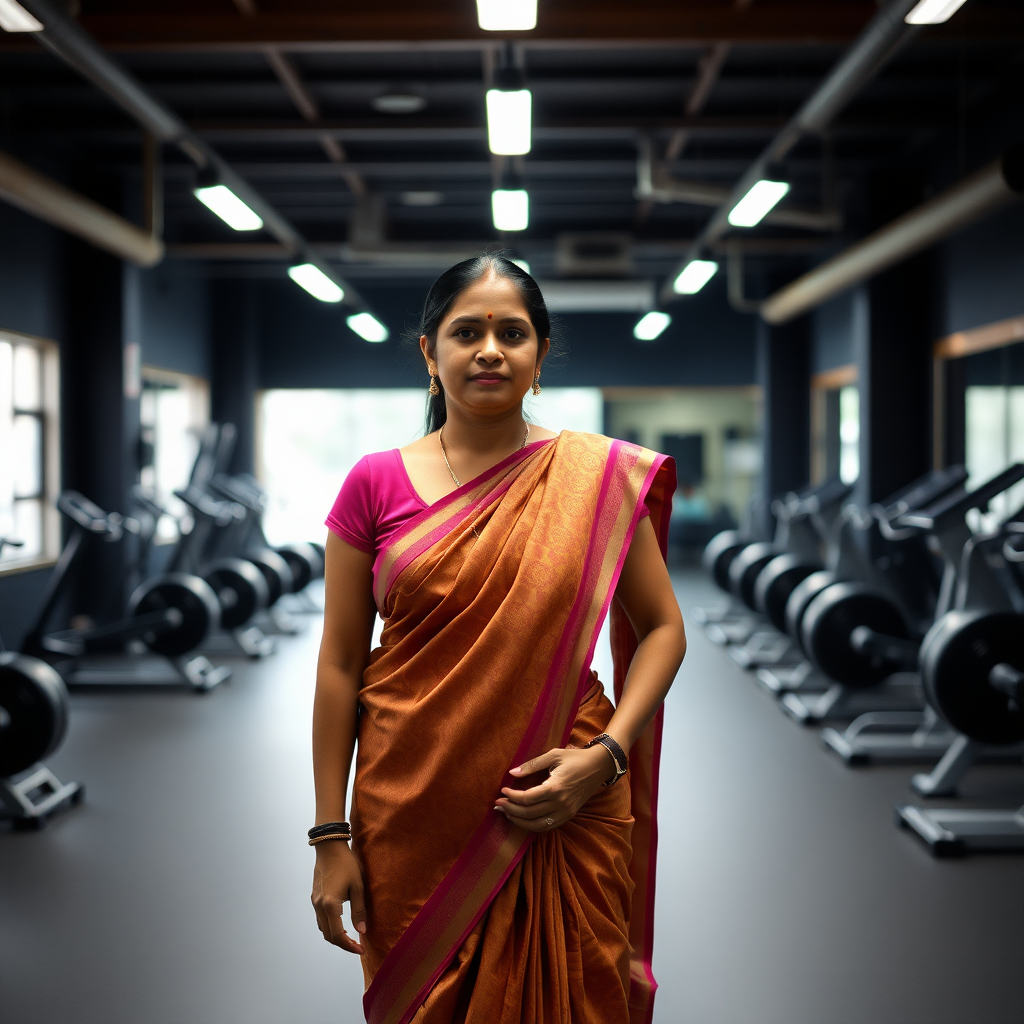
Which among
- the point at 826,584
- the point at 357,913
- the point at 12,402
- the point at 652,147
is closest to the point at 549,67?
the point at 652,147

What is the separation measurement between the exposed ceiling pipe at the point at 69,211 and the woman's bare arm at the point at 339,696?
444cm

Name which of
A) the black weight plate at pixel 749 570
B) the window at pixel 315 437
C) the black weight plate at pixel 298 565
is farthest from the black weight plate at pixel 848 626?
the window at pixel 315 437

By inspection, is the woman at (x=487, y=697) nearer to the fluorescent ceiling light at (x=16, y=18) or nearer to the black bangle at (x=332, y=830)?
the black bangle at (x=332, y=830)

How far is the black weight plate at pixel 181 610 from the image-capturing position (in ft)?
20.4

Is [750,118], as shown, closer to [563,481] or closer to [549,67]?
[549,67]

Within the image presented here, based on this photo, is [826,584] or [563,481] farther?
[826,584]

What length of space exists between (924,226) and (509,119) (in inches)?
112

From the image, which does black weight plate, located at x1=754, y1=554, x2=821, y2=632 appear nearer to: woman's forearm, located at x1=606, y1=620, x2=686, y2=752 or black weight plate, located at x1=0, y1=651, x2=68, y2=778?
black weight plate, located at x1=0, y1=651, x2=68, y2=778

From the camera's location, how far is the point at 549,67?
19.3 ft

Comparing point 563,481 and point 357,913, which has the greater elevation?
point 563,481

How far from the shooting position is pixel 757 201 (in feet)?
17.8

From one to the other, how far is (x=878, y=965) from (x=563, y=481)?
204cm

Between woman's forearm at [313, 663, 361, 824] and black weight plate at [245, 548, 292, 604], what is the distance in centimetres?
684

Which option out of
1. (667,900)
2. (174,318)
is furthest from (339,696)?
(174,318)
